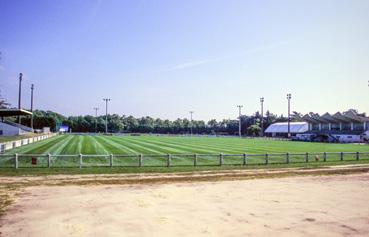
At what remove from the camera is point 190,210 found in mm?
14156

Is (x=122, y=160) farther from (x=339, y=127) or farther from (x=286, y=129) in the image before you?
(x=286, y=129)

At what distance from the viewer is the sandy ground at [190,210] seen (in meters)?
11.5

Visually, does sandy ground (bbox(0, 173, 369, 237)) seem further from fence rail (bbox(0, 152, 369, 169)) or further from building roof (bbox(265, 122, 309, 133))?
building roof (bbox(265, 122, 309, 133))

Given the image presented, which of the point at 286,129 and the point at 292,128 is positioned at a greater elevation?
the point at 292,128

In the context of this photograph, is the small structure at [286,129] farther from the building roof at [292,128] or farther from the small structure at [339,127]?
the small structure at [339,127]

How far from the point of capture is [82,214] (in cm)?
1316

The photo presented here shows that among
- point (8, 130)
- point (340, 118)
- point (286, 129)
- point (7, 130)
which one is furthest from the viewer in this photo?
point (286, 129)

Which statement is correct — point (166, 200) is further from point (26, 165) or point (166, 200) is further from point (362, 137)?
point (362, 137)

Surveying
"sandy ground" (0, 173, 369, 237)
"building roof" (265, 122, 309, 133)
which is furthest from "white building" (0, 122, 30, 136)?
"building roof" (265, 122, 309, 133)

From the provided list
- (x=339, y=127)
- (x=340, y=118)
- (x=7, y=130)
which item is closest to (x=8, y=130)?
(x=7, y=130)

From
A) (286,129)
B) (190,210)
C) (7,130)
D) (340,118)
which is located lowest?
(190,210)

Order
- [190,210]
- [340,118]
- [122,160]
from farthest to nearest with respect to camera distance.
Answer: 1. [340,118]
2. [122,160]
3. [190,210]

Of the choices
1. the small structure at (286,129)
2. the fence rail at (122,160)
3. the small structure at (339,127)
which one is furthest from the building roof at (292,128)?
the fence rail at (122,160)

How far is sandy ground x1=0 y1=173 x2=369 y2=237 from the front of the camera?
11.5 metres
